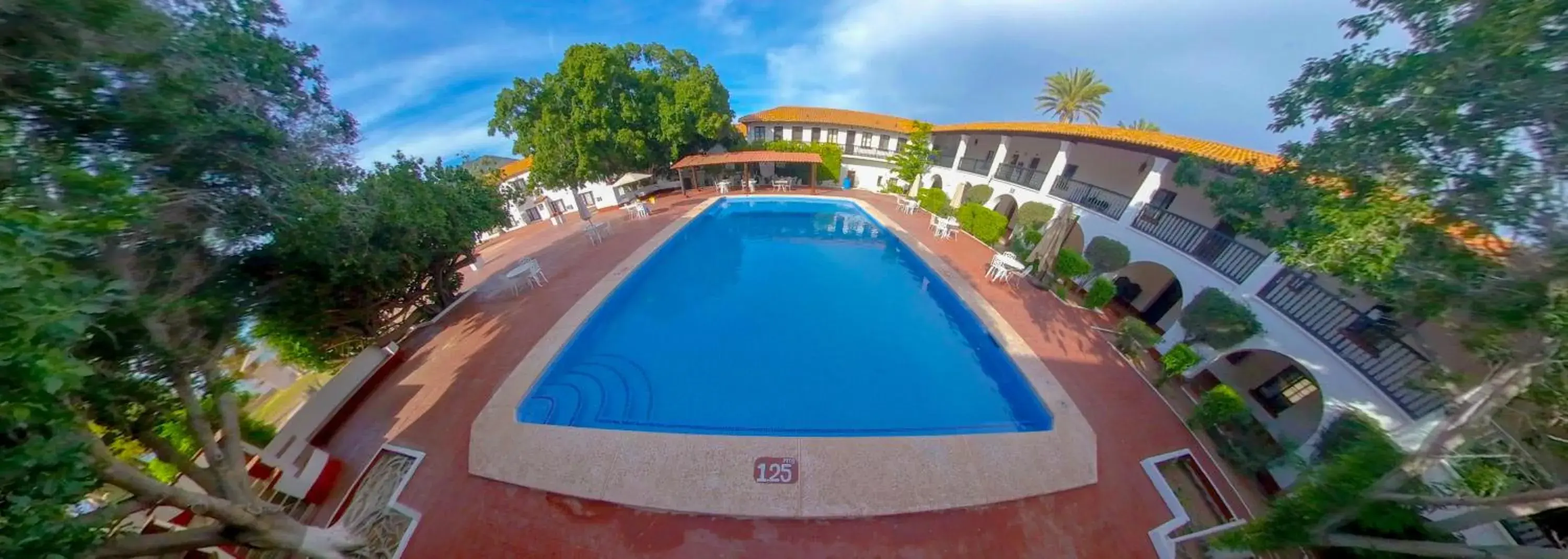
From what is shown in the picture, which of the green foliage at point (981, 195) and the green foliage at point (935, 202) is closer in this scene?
the green foliage at point (981, 195)

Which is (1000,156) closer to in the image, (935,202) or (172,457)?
(935,202)

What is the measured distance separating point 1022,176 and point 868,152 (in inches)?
487

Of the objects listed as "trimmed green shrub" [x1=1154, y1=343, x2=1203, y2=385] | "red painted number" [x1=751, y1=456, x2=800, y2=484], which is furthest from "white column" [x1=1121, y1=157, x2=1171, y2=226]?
"red painted number" [x1=751, y1=456, x2=800, y2=484]

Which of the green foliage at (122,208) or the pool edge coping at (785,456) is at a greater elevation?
the green foliage at (122,208)

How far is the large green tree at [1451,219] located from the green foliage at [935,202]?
14856 millimetres

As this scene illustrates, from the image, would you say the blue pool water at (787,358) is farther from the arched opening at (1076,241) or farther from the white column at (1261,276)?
the arched opening at (1076,241)

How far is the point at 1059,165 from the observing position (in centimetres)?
1573

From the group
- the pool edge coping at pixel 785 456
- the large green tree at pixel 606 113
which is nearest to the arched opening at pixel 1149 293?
the pool edge coping at pixel 785 456

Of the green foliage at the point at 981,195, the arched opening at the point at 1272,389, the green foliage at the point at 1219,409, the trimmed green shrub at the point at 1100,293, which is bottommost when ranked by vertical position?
the arched opening at the point at 1272,389

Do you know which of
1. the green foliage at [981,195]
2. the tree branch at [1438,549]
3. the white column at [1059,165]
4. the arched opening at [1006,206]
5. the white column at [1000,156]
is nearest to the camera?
the tree branch at [1438,549]

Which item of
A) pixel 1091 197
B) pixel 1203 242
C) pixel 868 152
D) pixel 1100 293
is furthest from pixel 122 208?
pixel 868 152

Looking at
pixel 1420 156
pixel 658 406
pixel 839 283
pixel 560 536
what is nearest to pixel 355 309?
pixel 658 406

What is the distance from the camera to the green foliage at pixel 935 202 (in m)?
20.3

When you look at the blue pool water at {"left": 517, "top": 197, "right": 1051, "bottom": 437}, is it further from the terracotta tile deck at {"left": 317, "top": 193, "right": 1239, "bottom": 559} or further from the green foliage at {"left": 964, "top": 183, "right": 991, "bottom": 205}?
the green foliage at {"left": 964, "top": 183, "right": 991, "bottom": 205}
